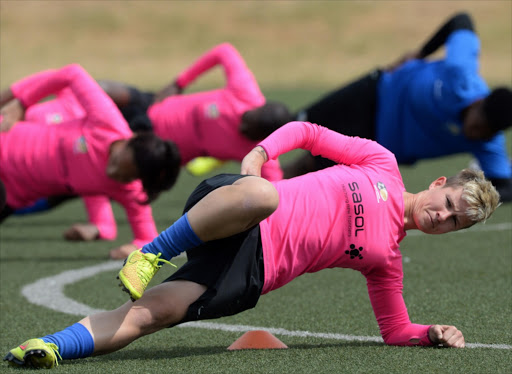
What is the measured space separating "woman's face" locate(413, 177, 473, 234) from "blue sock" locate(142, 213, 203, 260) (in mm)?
824

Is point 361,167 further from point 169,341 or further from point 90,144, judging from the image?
point 90,144

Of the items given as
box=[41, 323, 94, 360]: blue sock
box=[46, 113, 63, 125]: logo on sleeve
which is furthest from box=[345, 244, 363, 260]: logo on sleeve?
box=[46, 113, 63, 125]: logo on sleeve

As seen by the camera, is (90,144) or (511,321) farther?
(90,144)

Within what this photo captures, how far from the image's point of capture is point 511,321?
3.73m

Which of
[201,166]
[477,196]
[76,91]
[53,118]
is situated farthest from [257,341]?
[201,166]

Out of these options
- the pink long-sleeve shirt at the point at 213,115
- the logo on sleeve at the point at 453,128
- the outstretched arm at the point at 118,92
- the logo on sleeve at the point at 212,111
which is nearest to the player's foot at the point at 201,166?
the pink long-sleeve shirt at the point at 213,115

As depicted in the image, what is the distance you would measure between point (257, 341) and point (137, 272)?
0.63 m

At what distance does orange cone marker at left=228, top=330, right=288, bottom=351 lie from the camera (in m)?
3.35

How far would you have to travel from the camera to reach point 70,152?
5531 mm

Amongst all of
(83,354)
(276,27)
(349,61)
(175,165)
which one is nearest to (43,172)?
(175,165)

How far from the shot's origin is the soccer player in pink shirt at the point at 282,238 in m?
3.03

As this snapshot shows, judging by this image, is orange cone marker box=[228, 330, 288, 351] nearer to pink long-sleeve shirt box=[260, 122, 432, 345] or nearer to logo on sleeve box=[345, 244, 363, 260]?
pink long-sleeve shirt box=[260, 122, 432, 345]

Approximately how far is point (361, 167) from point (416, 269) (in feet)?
5.65

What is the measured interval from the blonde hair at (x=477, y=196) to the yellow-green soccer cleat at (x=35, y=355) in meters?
1.50
